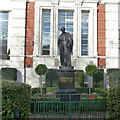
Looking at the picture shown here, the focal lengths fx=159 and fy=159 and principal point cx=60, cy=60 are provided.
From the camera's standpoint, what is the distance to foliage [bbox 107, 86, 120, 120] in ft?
18.5

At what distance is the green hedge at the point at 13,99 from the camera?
14.5ft

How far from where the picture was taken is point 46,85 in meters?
13.5

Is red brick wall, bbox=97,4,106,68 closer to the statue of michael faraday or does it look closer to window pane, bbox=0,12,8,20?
the statue of michael faraday

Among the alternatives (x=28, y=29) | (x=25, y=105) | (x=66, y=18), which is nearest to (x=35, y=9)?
(x=28, y=29)

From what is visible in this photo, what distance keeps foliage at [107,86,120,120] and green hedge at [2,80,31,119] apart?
312 centimetres

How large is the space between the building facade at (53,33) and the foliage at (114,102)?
8233mm

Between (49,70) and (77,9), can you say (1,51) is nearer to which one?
(49,70)

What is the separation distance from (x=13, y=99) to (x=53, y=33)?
10487 mm

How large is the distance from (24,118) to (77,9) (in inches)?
470

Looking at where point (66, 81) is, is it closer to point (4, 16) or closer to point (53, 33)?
point (53, 33)

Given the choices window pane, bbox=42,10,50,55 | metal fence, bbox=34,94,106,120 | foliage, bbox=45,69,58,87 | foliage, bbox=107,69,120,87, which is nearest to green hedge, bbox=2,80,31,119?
metal fence, bbox=34,94,106,120

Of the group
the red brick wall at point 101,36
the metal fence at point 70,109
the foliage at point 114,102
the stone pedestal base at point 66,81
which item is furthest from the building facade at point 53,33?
the foliage at point 114,102

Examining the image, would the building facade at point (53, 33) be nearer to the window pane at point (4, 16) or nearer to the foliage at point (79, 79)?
the window pane at point (4, 16)

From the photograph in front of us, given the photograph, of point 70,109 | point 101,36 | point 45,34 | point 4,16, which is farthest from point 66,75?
point 4,16
